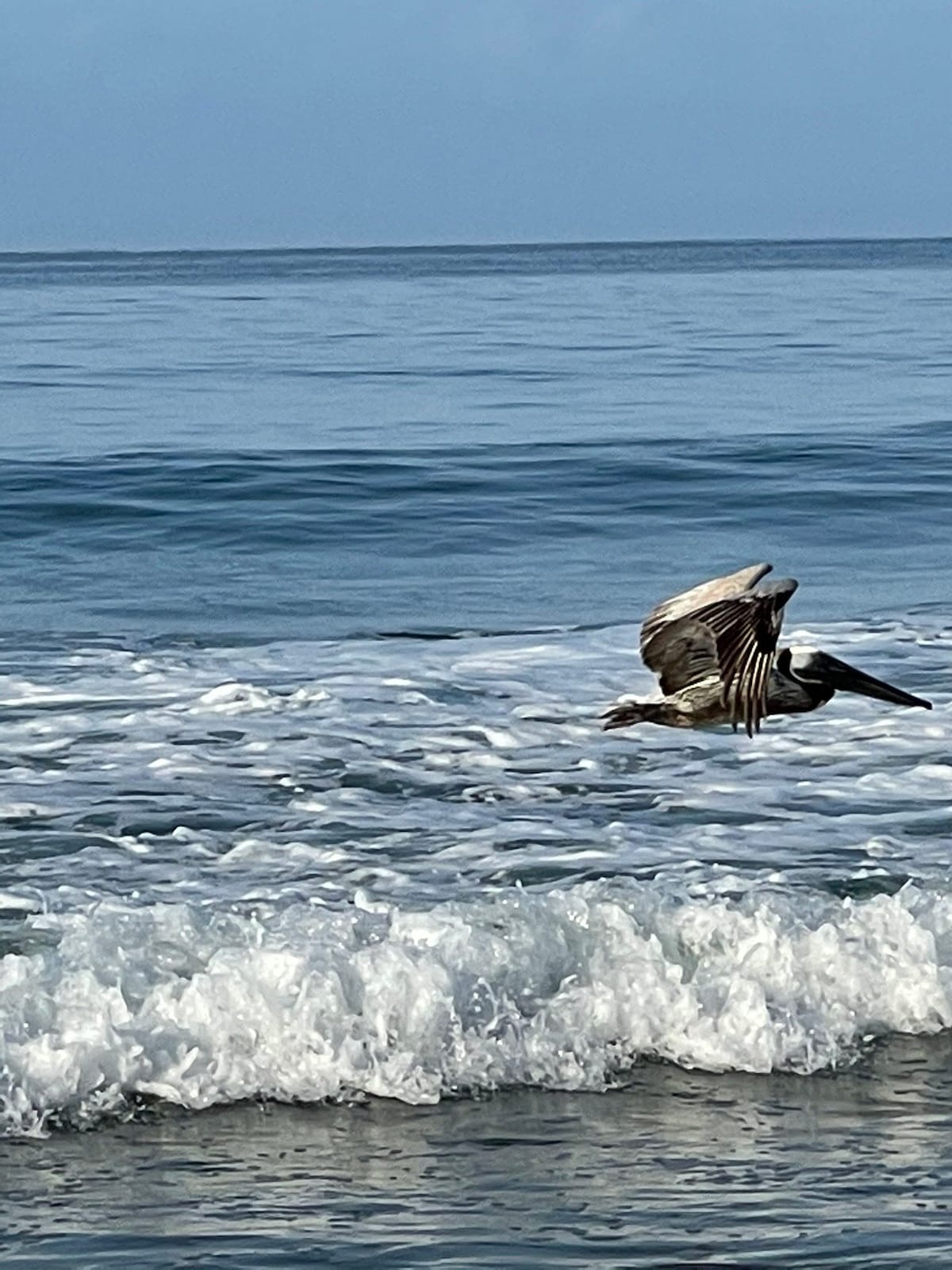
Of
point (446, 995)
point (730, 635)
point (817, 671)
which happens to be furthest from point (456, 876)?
point (730, 635)

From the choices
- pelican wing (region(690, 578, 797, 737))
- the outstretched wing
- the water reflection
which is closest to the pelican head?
the outstretched wing

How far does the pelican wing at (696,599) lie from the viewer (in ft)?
23.7

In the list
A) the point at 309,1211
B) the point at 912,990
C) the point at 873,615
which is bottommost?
the point at 309,1211

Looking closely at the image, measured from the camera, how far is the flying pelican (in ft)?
23.5

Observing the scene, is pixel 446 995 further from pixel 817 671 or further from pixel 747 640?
pixel 817 671

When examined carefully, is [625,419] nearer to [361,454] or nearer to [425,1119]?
[361,454]

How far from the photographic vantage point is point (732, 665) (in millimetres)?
7188

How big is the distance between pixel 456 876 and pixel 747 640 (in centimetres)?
197

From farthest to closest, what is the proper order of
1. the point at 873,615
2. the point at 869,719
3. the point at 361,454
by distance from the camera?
the point at 361,454, the point at 873,615, the point at 869,719

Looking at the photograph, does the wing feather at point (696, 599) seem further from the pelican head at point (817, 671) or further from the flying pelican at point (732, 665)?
the pelican head at point (817, 671)

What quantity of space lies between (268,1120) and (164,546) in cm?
1111

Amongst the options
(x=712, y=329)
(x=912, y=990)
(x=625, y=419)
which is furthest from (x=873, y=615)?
(x=712, y=329)

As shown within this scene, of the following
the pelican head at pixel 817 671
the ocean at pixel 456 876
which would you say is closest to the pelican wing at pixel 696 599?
the pelican head at pixel 817 671

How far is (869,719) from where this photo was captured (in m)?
11.2
